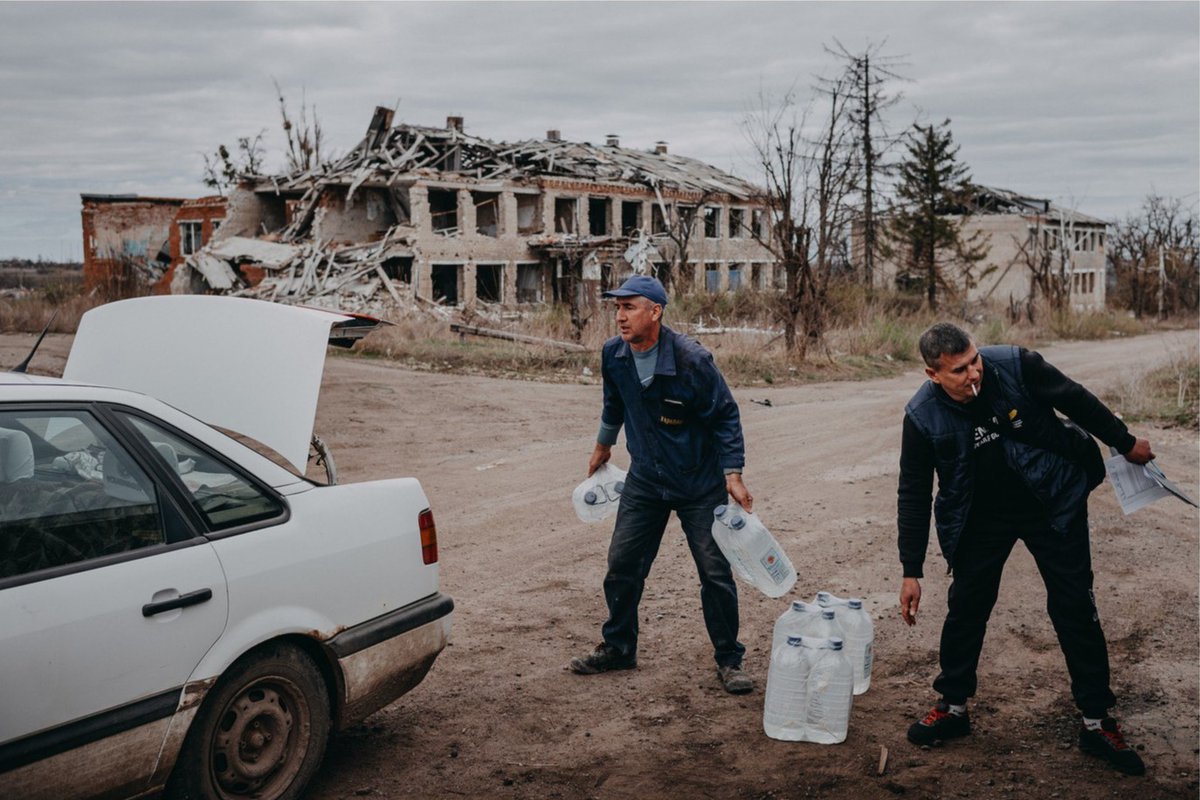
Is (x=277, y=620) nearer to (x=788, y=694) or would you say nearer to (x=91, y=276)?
(x=788, y=694)

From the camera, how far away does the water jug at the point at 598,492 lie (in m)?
A: 5.93

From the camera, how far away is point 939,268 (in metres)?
43.0

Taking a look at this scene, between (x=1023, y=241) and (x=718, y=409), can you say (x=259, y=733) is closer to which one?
(x=718, y=409)

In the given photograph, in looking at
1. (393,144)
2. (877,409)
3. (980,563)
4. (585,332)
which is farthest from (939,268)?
(980,563)

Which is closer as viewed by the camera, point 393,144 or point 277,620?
point 277,620

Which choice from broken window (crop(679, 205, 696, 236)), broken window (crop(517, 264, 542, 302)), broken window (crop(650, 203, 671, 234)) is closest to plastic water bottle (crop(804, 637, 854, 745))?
broken window (crop(517, 264, 542, 302))

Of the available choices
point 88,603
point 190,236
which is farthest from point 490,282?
point 88,603

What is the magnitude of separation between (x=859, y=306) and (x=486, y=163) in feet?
54.6

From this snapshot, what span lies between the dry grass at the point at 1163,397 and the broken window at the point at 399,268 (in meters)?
21.5

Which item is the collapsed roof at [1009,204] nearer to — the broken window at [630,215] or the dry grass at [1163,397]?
the broken window at [630,215]

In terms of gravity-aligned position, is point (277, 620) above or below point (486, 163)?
below

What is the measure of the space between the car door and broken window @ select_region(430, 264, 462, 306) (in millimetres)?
32370

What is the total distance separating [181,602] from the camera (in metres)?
3.37

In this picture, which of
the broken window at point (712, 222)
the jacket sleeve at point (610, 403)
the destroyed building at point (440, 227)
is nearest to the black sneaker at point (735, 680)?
the jacket sleeve at point (610, 403)
